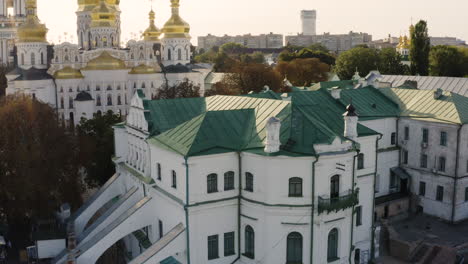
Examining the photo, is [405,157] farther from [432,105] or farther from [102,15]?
[102,15]

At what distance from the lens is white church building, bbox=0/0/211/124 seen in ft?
215

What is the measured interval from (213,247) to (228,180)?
11.1ft

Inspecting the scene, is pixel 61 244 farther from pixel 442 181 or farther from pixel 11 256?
pixel 442 181

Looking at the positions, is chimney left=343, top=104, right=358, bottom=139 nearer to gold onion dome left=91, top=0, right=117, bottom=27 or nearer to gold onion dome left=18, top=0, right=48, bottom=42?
gold onion dome left=18, top=0, right=48, bottom=42

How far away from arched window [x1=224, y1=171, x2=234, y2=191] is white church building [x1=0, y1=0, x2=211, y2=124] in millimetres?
44055

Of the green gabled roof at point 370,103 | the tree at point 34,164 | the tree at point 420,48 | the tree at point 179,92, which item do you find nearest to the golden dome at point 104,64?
the tree at point 179,92

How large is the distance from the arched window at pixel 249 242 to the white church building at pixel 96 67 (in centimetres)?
4504

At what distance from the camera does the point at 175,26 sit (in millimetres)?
77125

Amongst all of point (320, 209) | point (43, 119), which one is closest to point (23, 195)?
point (43, 119)

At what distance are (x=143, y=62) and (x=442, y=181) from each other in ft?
155

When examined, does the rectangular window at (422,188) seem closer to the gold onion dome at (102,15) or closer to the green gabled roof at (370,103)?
the green gabled roof at (370,103)

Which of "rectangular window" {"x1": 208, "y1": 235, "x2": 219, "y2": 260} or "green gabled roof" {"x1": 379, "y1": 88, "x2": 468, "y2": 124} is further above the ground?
"green gabled roof" {"x1": 379, "y1": 88, "x2": 468, "y2": 124}

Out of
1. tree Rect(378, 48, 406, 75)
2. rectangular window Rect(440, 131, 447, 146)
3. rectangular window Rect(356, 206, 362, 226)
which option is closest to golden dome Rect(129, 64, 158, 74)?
tree Rect(378, 48, 406, 75)

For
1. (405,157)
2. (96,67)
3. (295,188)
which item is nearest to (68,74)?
(96,67)
